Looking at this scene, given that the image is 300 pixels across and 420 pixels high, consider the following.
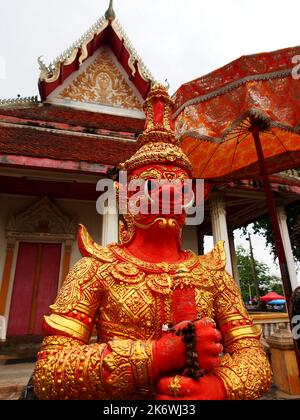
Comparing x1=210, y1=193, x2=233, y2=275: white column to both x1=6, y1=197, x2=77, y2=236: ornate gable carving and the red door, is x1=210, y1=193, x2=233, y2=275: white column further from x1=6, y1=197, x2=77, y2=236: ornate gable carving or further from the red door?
the red door

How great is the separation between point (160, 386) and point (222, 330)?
0.56m

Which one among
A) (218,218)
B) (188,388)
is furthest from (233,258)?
(188,388)

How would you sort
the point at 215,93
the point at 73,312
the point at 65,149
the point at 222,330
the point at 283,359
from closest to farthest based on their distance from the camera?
the point at 73,312
the point at 222,330
the point at 215,93
the point at 283,359
the point at 65,149

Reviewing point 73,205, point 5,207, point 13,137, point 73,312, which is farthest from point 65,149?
point 73,312

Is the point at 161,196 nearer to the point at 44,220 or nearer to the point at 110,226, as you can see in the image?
the point at 110,226

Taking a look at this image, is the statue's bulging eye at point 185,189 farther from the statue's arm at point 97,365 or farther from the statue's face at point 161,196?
the statue's arm at point 97,365

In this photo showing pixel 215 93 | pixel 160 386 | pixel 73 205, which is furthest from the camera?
pixel 73 205

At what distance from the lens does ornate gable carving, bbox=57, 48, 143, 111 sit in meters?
8.59

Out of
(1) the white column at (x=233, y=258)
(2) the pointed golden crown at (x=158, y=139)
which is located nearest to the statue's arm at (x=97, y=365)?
(2) the pointed golden crown at (x=158, y=139)

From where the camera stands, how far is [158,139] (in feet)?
6.32

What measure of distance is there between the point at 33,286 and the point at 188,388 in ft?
19.0

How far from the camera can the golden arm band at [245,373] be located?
1204 millimetres

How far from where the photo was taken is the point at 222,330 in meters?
1.57

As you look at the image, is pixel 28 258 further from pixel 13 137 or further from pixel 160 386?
pixel 160 386
